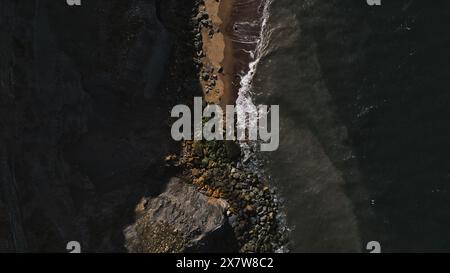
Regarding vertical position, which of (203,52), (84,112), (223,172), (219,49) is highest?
(219,49)

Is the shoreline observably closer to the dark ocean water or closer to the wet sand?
the wet sand

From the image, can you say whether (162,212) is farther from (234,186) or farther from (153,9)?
(153,9)

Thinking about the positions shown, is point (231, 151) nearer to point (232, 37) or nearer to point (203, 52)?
point (203, 52)

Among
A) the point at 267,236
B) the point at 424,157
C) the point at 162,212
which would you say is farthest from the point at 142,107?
the point at 424,157

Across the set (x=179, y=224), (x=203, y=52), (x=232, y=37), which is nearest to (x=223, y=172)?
(x=179, y=224)

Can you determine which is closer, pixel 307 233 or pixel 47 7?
pixel 47 7

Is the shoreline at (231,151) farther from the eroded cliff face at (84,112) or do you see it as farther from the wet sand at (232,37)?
the eroded cliff face at (84,112)
